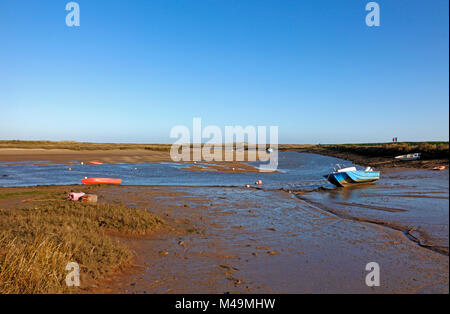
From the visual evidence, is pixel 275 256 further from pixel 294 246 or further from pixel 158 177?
pixel 158 177

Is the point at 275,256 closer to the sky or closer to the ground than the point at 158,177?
closer to the ground

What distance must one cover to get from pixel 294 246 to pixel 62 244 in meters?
7.16

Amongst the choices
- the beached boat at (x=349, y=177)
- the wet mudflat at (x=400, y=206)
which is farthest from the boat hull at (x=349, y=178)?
the wet mudflat at (x=400, y=206)

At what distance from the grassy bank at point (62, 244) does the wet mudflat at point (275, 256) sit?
33.7 inches

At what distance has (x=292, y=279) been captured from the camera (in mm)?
7477

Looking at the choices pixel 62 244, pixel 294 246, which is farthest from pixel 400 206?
pixel 62 244

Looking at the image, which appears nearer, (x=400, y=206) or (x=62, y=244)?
(x=62, y=244)

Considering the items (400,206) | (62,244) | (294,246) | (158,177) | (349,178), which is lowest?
(294,246)

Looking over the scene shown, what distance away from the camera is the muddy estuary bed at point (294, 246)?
6941mm

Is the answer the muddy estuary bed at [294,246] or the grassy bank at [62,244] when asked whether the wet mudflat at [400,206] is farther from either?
the grassy bank at [62,244]

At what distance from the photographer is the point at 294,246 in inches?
401

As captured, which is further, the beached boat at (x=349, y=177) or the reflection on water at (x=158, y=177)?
the reflection on water at (x=158, y=177)
